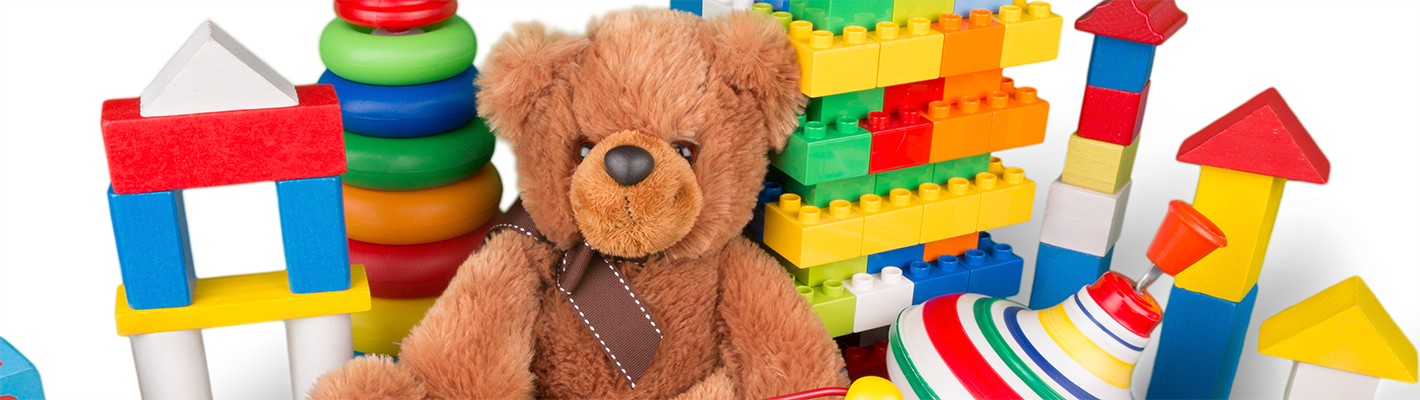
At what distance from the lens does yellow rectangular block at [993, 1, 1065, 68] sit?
1.28 metres

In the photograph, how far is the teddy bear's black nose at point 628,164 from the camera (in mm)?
1083

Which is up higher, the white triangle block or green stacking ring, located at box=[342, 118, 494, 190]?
the white triangle block

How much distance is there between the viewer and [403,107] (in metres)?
1.33

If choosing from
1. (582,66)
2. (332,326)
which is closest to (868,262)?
(582,66)

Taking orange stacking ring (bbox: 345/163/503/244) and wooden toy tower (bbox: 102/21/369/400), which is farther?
orange stacking ring (bbox: 345/163/503/244)

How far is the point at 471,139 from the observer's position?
4.61 feet

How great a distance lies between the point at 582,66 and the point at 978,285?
0.58 meters

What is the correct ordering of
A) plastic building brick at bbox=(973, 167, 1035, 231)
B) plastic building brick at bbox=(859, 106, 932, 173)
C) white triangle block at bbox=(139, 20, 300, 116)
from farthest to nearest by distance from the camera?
plastic building brick at bbox=(973, 167, 1035, 231)
plastic building brick at bbox=(859, 106, 932, 173)
white triangle block at bbox=(139, 20, 300, 116)

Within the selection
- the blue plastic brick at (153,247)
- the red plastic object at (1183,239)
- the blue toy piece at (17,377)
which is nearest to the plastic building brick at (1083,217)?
the red plastic object at (1183,239)

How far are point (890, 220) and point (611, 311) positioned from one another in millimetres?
337

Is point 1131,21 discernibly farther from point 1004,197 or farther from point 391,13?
point 391,13

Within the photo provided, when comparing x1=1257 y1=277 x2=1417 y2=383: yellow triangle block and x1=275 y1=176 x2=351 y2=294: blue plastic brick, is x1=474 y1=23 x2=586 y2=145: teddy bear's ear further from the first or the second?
x1=1257 y1=277 x2=1417 y2=383: yellow triangle block

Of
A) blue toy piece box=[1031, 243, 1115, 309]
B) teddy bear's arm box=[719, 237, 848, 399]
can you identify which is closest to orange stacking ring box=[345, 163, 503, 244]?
teddy bear's arm box=[719, 237, 848, 399]

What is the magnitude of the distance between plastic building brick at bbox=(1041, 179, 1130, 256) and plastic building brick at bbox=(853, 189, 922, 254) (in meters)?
0.18
